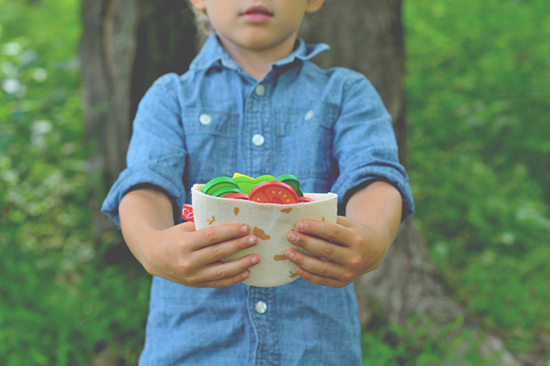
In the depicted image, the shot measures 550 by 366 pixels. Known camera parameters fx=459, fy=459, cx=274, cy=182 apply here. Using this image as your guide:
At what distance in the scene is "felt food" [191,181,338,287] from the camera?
0.88m

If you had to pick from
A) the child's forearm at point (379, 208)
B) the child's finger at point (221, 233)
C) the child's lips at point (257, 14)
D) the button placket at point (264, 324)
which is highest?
the child's lips at point (257, 14)

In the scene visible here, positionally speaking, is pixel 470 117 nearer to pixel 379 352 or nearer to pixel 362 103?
pixel 379 352

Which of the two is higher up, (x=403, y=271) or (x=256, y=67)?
(x=256, y=67)

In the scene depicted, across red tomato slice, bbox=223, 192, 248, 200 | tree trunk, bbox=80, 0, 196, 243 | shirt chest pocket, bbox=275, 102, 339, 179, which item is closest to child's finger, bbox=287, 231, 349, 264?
red tomato slice, bbox=223, 192, 248, 200

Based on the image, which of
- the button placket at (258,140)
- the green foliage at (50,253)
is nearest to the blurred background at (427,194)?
the green foliage at (50,253)

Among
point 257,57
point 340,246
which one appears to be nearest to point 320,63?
point 257,57

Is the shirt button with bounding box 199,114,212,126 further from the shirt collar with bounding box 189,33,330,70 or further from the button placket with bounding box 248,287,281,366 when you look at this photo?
the button placket with bounding box 248,287,281,366

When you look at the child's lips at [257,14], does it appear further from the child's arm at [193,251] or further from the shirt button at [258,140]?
the child's arm at [193,251]

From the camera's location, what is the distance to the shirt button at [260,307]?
1.26 metres

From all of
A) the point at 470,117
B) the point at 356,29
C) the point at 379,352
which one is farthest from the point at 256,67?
the point at 470,117

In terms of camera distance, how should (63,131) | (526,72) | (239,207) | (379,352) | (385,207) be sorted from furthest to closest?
(526,72), (63,131), (379,352), (385,207), (239,207)

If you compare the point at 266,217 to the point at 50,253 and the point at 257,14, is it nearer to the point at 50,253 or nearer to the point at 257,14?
the point at 257,14

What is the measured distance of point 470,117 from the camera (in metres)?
3.79

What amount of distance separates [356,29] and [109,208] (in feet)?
5.40
